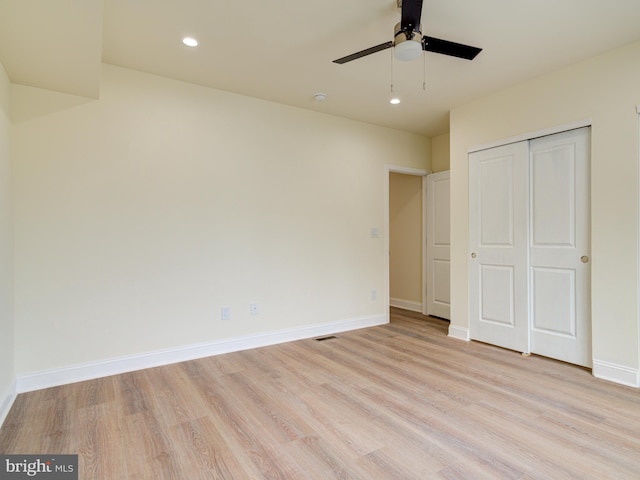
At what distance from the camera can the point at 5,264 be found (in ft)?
7.59

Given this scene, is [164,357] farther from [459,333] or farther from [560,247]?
[560,247]

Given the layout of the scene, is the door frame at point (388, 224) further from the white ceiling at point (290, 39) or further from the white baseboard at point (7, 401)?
the white baseboard at point (7, 401)

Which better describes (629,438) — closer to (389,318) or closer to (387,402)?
(387,402)

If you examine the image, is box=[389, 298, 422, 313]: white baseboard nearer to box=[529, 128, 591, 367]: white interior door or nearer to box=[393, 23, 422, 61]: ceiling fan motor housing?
box=[529, 128, 591, 367]: white interior door

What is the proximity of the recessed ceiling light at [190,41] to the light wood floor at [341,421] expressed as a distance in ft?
8.61

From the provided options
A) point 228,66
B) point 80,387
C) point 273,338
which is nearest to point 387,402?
point 273,338

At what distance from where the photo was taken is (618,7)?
2229mm

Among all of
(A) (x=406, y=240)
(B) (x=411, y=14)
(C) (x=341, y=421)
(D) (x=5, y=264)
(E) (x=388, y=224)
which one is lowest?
(C) (x=341, y=421)

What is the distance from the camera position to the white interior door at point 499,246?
3.38 metres

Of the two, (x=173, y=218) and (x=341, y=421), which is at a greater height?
(x=173, y=218)

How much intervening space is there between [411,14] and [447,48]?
46 cm

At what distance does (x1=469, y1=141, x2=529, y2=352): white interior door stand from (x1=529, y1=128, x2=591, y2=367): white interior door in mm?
→ 94

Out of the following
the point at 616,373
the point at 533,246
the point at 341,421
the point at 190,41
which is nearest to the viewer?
the point at 341,421

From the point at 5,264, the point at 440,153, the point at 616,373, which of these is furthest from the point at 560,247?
the point at 5,264
